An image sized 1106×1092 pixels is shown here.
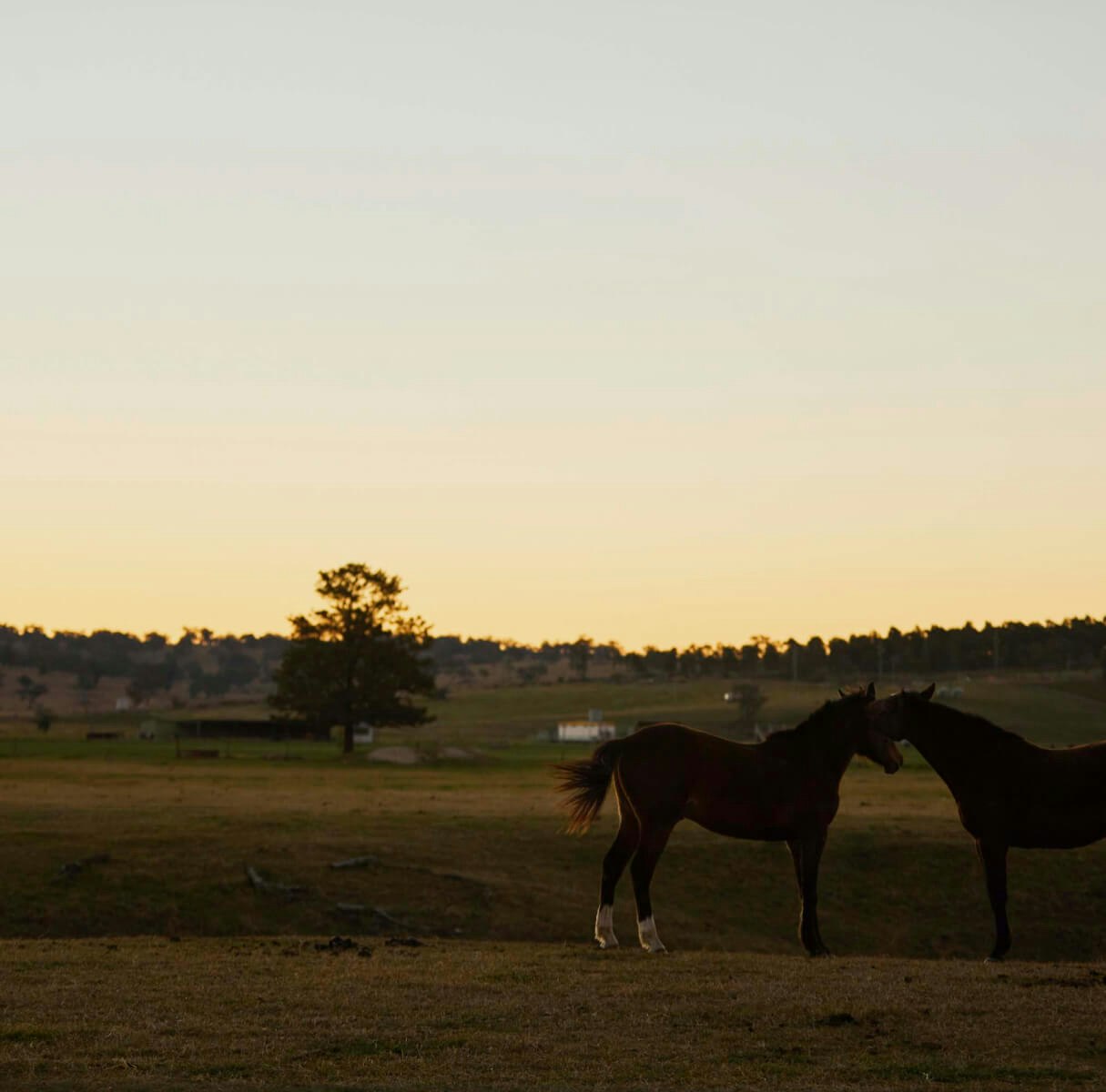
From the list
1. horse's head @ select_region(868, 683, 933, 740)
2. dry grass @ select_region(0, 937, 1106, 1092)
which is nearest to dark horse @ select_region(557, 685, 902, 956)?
horse's head @ select_region(868, 683, 933, 740)

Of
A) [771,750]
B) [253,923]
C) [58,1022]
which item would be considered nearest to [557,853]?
[253,923]

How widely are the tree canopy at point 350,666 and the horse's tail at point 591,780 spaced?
197ft

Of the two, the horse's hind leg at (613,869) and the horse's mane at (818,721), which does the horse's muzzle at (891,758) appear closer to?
the horse's mane at (818,721)

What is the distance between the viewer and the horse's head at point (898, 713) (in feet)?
49.1

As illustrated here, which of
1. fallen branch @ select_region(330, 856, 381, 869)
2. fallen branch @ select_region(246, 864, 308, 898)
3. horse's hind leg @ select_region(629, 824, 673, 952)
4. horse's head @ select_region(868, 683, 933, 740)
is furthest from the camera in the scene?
fallen branch @ select_region(330, 856, 381, 869)

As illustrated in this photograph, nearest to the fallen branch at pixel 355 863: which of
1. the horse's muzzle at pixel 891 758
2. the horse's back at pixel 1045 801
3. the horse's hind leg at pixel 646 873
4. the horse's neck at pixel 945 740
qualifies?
the horse's hind leg at pixel 646 873

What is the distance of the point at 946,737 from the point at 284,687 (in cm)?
6449

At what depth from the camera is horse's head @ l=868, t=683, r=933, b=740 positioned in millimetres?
14977

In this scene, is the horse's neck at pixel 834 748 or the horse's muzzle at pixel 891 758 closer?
the horse's muzzle at pixel 891 758

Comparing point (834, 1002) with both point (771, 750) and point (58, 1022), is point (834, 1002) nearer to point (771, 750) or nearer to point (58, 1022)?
point (771, 750)

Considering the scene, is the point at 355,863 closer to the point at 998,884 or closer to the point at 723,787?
the point at 723,787

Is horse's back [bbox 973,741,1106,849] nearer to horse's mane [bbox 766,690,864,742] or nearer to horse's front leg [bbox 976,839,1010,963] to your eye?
horse's front leg [bbox 976,839,1010,963]

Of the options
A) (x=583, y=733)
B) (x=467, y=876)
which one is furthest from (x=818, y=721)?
(x=583, y=733)

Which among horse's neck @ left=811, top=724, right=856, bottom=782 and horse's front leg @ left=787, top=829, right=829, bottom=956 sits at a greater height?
horse's neck @ left=811, top=724, right=856, bottom=782
